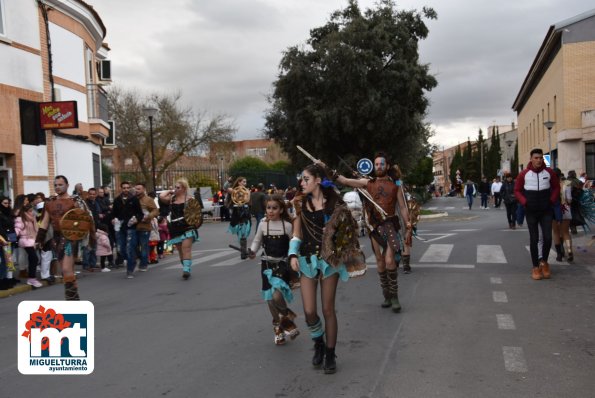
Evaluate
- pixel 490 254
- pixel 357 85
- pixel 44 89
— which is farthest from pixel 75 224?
pixel 357 85

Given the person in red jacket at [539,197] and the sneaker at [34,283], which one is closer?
the person in red jacket at [539,197]

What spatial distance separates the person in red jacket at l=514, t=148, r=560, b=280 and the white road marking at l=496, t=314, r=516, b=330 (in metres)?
2.71

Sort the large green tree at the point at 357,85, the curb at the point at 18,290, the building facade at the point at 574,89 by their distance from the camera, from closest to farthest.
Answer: the curb at the point at 18,290 → the large green tree at the point at 357,85 → the building facade at the point at 574,89

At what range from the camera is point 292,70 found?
2847 cm

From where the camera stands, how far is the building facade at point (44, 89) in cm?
1584

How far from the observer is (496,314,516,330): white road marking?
6.34 metres

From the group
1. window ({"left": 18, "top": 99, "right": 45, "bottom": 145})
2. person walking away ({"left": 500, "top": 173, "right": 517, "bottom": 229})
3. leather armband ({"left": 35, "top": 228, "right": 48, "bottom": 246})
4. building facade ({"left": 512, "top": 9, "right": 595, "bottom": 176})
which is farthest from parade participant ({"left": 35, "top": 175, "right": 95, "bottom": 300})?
building facade ({"left": 512, "top": 9, "right": 595, "bottom": 176})

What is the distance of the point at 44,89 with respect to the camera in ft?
57.2

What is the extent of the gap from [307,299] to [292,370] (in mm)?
656

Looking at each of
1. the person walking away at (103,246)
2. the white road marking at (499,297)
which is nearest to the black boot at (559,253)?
the white road marking at (499,297)

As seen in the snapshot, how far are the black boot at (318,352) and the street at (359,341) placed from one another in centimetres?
11

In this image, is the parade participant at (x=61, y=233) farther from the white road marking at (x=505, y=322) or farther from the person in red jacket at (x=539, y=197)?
the person in red jacket at (x=539, y=197)

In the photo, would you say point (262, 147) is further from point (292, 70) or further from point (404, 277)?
point (404, 277)

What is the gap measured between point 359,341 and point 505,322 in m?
1.79
